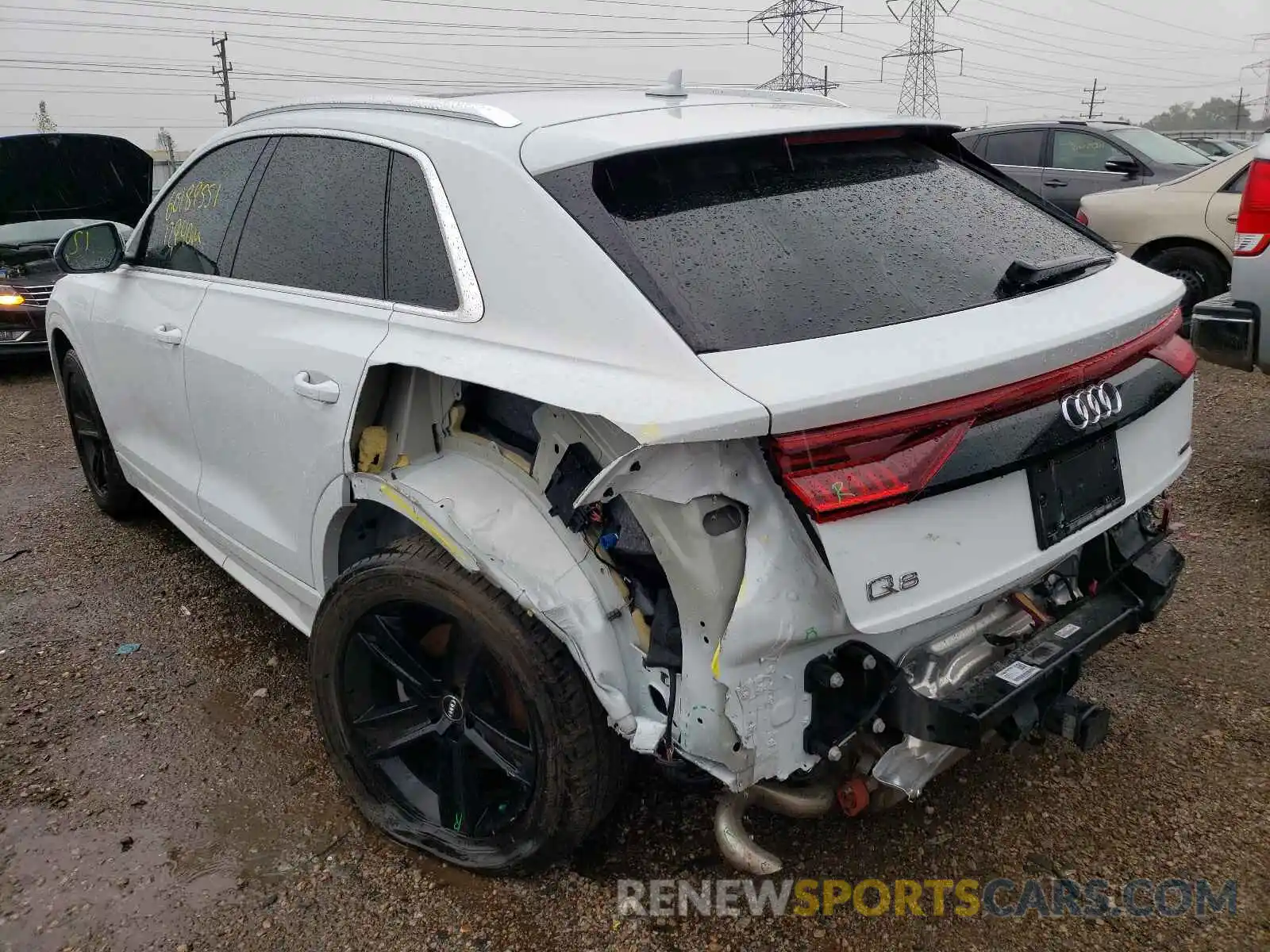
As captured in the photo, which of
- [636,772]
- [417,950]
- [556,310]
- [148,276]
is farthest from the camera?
[148,276]

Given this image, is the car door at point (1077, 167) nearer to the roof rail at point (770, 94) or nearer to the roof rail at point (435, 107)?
the roof rail at point (770, 94)

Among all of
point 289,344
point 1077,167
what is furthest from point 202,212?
point 1077,167

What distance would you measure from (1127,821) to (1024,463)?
1.20 m

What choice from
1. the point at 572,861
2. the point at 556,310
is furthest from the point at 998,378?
the point at 572,861

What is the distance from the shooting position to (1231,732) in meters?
2.79

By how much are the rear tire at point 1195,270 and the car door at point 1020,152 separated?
2.54m

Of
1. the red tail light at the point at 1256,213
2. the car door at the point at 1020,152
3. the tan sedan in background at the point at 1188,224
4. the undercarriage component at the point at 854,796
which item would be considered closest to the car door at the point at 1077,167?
the car door at the point at 1020,152

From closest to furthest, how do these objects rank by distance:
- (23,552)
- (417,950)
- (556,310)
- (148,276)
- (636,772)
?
(556,310) < (417,950) < (636,772) < (148,276) < (23,552)

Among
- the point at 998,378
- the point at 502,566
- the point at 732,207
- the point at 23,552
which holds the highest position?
the point at 732,207

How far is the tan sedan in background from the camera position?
6961mm

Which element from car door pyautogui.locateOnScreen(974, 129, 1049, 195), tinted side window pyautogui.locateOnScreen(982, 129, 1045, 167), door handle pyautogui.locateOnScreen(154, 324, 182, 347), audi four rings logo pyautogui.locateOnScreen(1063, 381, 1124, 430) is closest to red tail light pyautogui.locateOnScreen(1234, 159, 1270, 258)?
audi four rings logo pyautogui.locateOnScreen(1063, 381, 1124, 430)

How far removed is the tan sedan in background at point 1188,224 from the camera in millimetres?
6961

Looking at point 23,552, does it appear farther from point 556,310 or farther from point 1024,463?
point 1024,463

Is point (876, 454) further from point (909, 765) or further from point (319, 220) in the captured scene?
point (319, 220)
